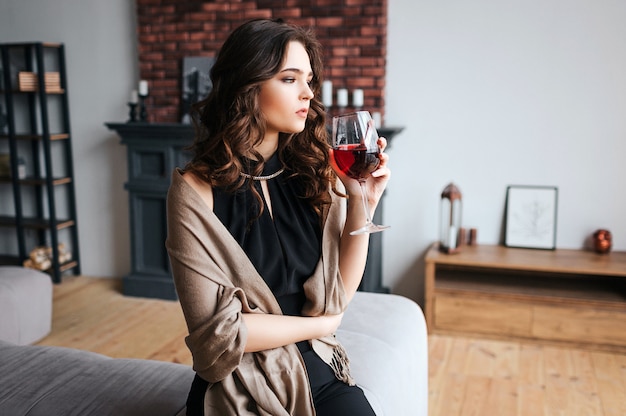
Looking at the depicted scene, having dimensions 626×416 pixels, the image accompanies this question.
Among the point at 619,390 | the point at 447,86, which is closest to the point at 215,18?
the point at 447,86

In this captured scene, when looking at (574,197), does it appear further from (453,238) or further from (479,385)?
(479,385)

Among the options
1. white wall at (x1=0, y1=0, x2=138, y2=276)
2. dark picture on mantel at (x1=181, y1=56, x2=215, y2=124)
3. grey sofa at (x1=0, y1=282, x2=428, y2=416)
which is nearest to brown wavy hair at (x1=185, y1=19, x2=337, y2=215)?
grey sofa at (x1=0, y1=282, x2=428, y2=416)

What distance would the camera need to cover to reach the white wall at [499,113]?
10.8 ft

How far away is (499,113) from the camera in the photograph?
11.3 feet

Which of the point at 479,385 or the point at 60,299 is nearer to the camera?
the point at 479,385

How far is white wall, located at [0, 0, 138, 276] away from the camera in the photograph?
4.12 meters

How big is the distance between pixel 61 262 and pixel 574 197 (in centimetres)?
346

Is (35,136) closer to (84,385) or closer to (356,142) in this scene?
(84,385)

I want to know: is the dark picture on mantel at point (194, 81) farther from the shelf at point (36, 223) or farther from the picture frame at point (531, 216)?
the picture frame at point (531, 216)

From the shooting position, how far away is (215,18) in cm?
379

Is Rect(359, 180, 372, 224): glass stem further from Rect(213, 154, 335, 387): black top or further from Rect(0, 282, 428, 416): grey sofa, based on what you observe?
Rect(0, 282, 428, 416): grey sofa

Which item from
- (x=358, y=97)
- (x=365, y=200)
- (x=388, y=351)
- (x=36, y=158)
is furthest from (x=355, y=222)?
(x=36, y=158)

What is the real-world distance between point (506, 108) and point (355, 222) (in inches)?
93.1

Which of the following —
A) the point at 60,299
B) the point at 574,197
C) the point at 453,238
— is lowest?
the point at 60,299
